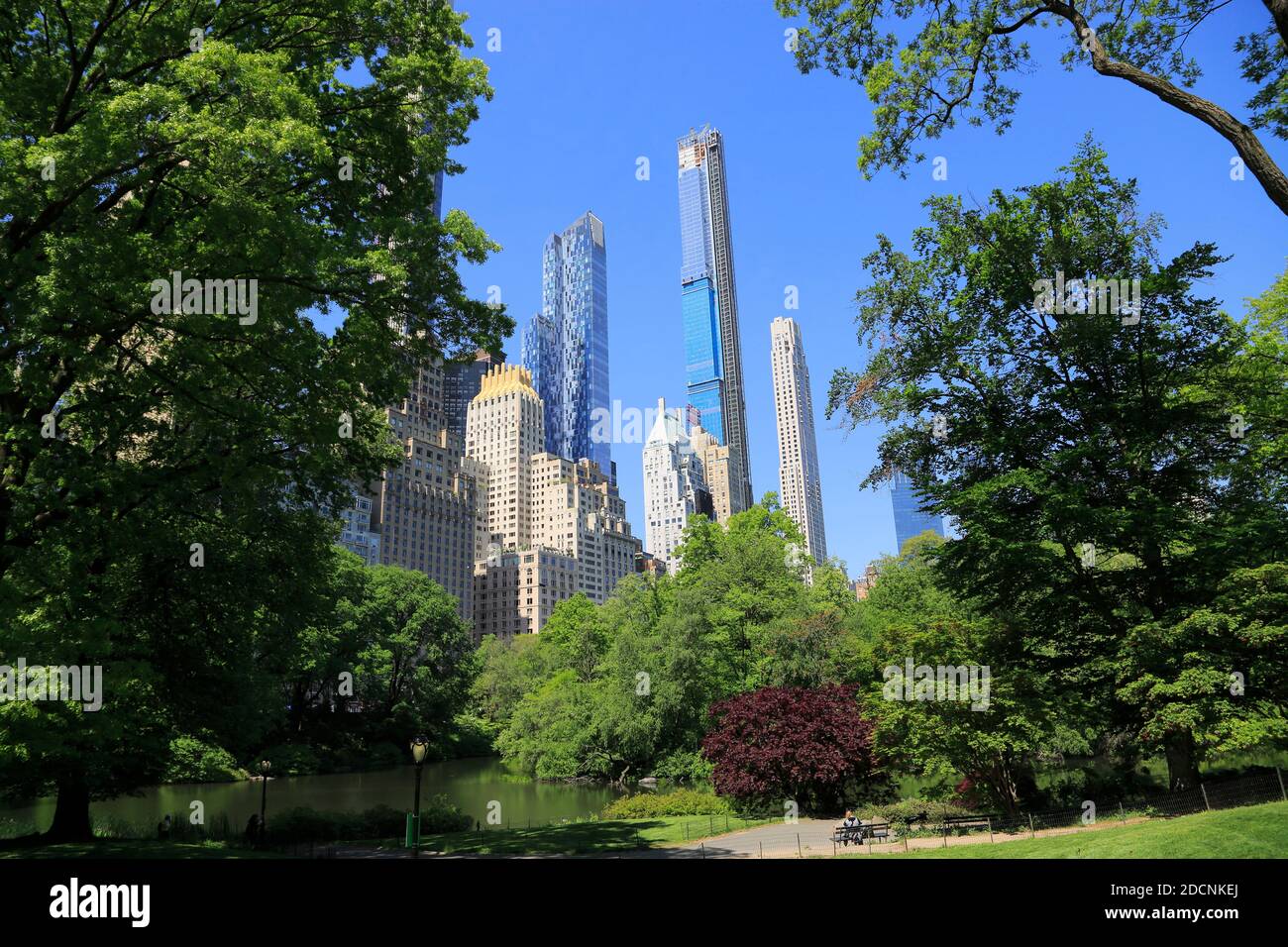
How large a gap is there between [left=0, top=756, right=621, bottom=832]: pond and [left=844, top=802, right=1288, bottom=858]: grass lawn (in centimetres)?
2046

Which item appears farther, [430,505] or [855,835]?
[430,505]

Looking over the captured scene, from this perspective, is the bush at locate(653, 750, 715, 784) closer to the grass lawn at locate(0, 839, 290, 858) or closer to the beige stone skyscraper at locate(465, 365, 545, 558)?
the grass lawn at locate(0, 839, 290, 858)

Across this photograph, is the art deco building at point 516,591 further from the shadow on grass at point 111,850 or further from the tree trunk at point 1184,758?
the tree trunk at point 1184,758

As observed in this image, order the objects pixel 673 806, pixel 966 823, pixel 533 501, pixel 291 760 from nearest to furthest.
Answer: pixel 966 823
pixel 673 806
pixel 291 760
pixel 533 501

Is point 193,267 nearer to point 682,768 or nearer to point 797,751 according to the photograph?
point 797,751

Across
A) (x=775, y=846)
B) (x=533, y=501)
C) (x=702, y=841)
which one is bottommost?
(x=702, y=841)

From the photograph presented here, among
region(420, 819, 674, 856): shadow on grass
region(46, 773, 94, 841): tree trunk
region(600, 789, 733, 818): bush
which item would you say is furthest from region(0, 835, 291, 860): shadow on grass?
region(600, 789, 733, 818): bush

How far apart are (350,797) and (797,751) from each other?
1011 inches

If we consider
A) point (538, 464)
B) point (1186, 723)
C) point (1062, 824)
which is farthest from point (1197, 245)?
point (538, 464)

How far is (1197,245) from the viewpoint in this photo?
18.8 meters

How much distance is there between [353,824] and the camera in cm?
2511

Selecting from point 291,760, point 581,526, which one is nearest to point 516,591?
point 581,526

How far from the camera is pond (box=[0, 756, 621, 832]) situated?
1193 inches

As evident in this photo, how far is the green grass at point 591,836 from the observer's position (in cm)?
1841
